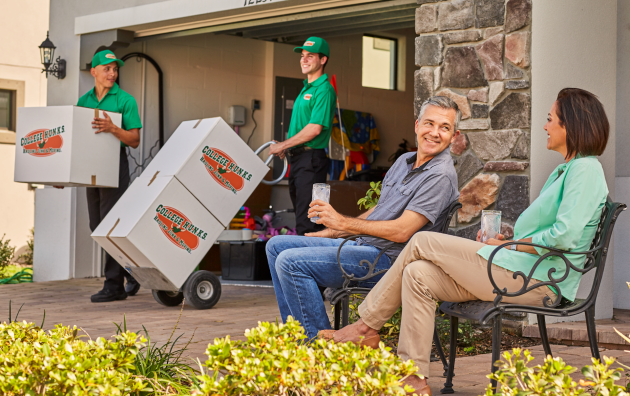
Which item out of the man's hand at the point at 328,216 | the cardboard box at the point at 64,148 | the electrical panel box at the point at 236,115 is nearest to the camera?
the man's hand at the point at 328,216

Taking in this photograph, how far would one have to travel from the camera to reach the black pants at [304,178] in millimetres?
5004

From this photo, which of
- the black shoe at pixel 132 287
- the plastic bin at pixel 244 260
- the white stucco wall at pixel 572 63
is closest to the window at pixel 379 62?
the plastic bin at pixel 244 260

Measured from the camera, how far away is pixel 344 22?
6.34m

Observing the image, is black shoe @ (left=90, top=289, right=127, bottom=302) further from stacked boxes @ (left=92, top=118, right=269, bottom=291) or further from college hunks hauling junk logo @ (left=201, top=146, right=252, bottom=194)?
college hunks hauling junk logo @ (left=201, top=146, right=252, bottom=194)

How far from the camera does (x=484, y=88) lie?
4.30 meters

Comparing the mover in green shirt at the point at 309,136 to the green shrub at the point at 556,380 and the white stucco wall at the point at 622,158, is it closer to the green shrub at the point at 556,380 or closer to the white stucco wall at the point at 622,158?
the white stucco wall at the point at 622,158

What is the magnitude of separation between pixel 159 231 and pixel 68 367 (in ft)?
8.73

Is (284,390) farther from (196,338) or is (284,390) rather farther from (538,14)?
(538,14)

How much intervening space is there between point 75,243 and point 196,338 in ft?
12.2

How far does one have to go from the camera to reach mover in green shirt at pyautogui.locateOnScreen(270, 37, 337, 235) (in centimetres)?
502

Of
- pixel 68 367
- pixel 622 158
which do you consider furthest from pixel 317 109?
pixel 68 367

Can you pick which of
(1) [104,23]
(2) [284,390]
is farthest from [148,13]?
(2) [284,390]

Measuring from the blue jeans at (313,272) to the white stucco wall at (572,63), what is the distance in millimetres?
1520

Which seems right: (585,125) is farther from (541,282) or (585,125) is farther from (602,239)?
(541,282)
